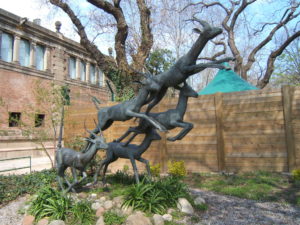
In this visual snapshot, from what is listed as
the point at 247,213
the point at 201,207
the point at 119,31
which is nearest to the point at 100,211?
the point at 201,207

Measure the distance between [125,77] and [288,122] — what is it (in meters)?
9.30

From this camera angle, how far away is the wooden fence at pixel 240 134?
743 cm

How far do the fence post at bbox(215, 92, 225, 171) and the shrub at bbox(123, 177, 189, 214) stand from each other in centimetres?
353

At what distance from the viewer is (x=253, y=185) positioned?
651cm

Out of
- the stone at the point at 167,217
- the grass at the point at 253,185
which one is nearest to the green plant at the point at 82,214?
the stone at the point at 167,217

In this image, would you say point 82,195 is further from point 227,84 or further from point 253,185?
point 227,84

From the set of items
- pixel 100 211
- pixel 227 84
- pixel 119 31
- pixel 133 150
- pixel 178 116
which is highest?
pixel 119 31

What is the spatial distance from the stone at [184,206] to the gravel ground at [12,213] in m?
3.18

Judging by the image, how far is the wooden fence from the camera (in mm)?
7430

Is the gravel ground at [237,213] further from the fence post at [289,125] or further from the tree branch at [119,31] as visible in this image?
the tree branch at [119,31]

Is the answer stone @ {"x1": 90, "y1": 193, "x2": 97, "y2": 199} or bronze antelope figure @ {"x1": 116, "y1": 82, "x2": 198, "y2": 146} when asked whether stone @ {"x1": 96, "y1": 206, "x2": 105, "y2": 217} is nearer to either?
stone @ {"x1": 90, "y1": 193, "x2": 97, "y2": 199}

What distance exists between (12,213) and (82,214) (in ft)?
6.58

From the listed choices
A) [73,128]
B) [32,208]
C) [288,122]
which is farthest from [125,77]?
[32,208]

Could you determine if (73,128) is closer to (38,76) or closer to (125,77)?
(125,77)
